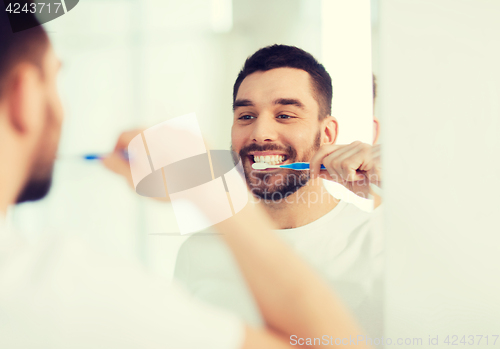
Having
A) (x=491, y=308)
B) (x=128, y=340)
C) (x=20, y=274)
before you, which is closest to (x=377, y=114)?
(x=491, y=308)

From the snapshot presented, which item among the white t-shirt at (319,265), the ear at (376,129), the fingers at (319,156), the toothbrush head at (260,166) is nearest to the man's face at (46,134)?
the white t-shirt at (319,265)

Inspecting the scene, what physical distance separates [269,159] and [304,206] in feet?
0.45

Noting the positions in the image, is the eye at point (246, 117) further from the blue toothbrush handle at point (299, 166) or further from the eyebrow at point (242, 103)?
the blue toothbrush handle at point (299, 166)

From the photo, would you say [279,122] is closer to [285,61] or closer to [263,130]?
[263,130]

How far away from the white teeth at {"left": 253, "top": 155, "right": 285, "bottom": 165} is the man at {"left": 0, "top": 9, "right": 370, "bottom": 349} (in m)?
0.11

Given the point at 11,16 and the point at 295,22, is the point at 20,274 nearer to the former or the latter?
the point at 11,16

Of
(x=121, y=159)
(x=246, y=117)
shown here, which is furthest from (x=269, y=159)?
(x=121, y=159)

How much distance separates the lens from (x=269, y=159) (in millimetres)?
889

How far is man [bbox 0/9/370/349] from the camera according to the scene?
2.50 feet

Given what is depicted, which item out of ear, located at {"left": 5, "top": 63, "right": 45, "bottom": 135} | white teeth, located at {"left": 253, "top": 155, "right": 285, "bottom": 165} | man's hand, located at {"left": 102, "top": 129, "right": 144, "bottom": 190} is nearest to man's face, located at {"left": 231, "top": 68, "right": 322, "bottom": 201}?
white teeth, located at {"left": 253, "top": 155, "right": 285, "bottom": 165}

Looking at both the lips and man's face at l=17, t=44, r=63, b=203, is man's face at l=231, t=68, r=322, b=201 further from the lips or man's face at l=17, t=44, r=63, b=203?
man's face at l=17, t=44, r=63, b=203

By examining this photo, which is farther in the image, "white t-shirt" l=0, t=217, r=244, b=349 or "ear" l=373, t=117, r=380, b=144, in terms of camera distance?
"ear" l=373, t=117, r=380, b=144

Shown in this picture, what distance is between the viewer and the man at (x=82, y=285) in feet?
2.50

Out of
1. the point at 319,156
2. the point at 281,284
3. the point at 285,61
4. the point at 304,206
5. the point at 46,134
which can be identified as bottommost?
the point at 281,284
